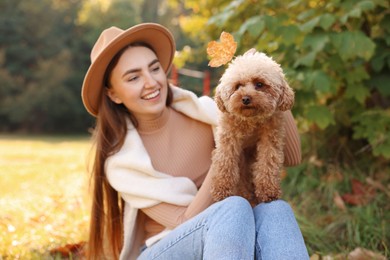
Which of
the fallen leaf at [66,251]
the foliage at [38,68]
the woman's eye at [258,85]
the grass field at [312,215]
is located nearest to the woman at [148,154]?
the fallen leaf at [66,251]

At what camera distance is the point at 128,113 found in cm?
282

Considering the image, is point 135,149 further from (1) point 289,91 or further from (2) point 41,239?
(2) point 41,239

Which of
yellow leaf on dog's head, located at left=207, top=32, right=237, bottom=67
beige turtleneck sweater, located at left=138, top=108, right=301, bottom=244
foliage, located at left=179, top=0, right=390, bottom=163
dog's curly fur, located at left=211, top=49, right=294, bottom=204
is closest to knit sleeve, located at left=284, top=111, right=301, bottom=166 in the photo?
dog's curly fur, located at left=211, top=49, right=294, bottom=204

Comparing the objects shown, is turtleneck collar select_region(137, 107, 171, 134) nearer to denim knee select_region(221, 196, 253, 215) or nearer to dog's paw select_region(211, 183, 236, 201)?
dog's paw select_region(211, 183, 236, 201)

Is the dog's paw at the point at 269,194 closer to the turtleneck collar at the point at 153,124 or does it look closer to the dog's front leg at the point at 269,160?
the dog's front leg at the point at 269,160

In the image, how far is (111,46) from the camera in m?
2.57

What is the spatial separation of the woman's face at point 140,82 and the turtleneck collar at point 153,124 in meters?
0.09

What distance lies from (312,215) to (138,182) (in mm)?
1761

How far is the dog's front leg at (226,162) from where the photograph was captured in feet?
6.98

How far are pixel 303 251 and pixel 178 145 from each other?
1.02 metres

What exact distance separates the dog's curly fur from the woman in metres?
0.10

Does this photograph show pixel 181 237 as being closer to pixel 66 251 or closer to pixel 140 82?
pixel 140 82

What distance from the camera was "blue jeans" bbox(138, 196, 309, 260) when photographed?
2.04 meters

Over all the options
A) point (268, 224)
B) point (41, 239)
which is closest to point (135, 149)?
point (268, 224)
